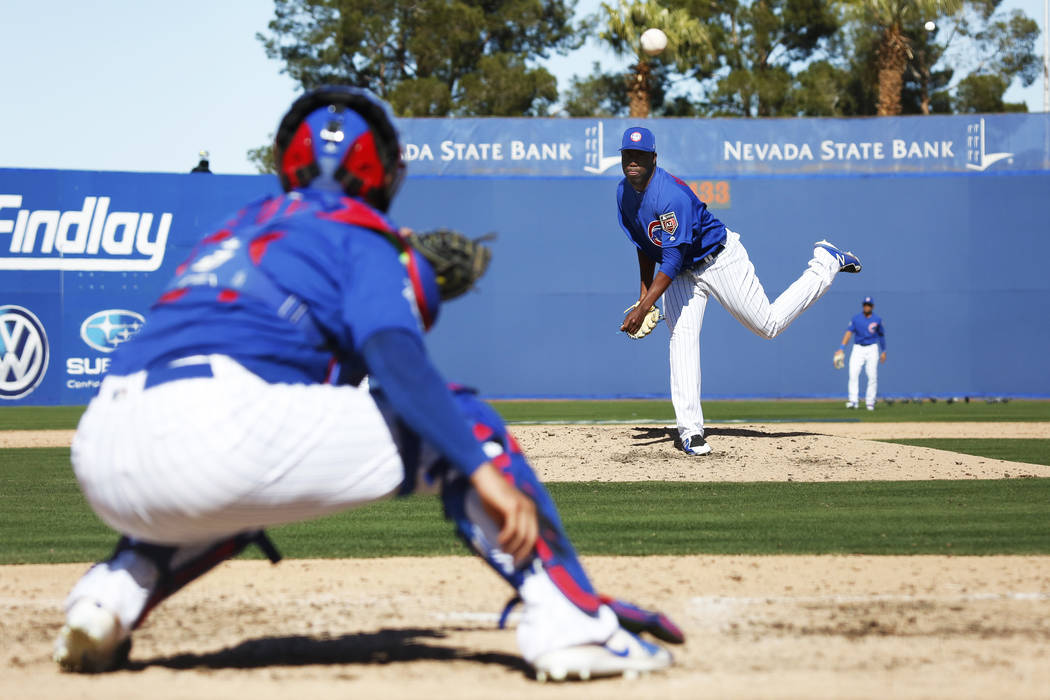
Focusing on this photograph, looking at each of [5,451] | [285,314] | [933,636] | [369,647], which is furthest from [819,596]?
[5,451]

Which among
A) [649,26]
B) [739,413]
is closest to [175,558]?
[739,413]

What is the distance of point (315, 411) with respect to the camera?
2447 mm

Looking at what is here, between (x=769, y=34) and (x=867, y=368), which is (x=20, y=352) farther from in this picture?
(x=769, y=34)

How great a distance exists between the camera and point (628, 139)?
776 centimetres

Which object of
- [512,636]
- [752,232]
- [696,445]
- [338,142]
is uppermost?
[752,232]

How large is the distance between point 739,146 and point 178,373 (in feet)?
62.6

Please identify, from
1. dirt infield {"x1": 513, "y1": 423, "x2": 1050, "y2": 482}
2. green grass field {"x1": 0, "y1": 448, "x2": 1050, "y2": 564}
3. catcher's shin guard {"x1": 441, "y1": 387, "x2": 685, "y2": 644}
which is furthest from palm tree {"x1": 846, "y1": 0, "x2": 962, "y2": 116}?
catcher's shin guard {"x1": 441, "y1": 387, "x2": 685, "y2": 644}

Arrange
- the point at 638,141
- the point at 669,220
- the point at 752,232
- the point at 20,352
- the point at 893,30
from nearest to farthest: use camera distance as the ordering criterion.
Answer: the point at 669,220
the point at 638,141
the point at 20,352
the point at 752,232
the point at 893,30

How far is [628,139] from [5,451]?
22.3 feet

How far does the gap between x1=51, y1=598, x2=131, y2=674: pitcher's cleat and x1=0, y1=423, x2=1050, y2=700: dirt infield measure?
0.06 metres

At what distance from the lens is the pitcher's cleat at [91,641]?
2.70 meters

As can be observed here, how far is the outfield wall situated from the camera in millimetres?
20297

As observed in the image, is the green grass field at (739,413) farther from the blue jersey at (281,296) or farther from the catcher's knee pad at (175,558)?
the blue jersey at (281,296)

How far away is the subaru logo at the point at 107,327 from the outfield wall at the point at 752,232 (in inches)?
51.0
